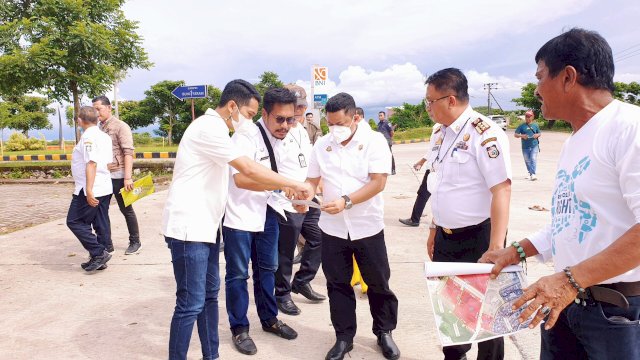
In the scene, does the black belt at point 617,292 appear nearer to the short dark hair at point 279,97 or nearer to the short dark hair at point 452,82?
the short dark hair at point 452,82

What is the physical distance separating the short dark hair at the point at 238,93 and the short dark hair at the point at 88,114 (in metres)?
2.74

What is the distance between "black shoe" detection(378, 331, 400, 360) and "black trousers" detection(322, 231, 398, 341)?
0.05 metres

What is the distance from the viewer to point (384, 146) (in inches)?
117

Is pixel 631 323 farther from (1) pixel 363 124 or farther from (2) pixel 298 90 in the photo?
(2) pixel 298 90

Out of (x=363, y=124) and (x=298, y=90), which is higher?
(x=298, y=90)

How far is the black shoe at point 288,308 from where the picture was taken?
3707mm

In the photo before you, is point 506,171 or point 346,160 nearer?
point 506,171

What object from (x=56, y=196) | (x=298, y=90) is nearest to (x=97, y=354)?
(x=298, y=90)

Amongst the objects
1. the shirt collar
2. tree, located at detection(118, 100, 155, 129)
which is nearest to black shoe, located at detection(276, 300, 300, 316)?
the shirt collar

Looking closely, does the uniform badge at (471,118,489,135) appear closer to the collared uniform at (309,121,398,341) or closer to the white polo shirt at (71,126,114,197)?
the collared uniform at (309,121,398,341)

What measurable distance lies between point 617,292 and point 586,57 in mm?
757

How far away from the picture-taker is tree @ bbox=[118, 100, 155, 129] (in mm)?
50750

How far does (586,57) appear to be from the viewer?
135 centimetres

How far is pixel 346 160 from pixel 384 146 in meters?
0.29
